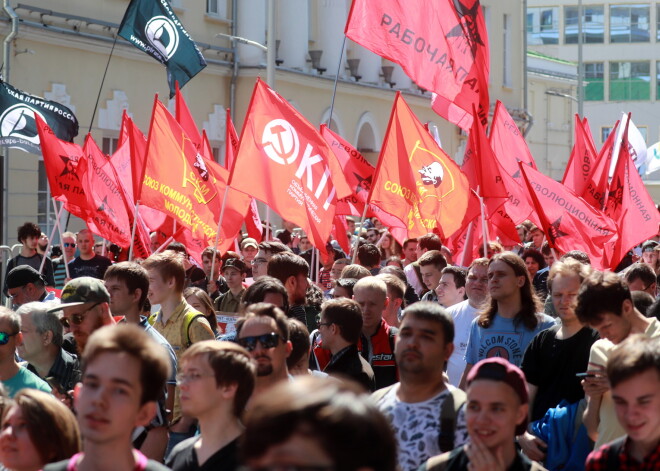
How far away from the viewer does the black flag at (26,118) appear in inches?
575

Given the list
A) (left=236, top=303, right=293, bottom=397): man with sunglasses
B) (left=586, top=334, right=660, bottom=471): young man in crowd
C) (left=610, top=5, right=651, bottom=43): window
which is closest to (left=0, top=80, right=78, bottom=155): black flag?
(left=236, top=303, right=293, bottom=397): man with sunglasses

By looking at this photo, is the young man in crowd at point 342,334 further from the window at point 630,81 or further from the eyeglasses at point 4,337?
the window at point 630,81

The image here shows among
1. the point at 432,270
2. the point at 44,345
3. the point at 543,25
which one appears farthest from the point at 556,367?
the point at 543,25

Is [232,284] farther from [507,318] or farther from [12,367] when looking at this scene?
[12,367]

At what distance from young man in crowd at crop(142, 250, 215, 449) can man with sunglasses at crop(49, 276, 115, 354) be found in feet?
1.91

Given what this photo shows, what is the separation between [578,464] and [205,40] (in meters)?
20.8

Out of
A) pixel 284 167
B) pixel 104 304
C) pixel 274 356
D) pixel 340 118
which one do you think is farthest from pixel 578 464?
pixel 340 118

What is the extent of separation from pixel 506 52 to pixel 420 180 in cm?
2996

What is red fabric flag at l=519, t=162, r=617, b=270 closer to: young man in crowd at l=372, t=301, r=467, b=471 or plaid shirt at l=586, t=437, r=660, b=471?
young man in crowd at l=372, t=301, r=467, b=471

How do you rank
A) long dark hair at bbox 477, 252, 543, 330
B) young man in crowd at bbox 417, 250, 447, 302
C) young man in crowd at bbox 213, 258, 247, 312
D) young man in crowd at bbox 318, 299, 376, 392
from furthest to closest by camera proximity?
young man in crowd at bbox 213, 258, 247, 312 → young man in crowd at bbox 417, 250, 447, 302 → long dark hair at bbox 477, 252, 543, 330 → young man in crowd at bbox 318, 299, 376, 392

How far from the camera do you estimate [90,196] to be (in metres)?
13.5

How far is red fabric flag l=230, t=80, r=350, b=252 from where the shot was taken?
11.1 metres

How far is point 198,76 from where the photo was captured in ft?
81.9

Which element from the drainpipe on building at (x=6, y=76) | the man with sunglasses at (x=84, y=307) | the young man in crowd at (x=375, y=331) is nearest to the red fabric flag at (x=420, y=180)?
the young man in crowd at (x=375, y=331)
